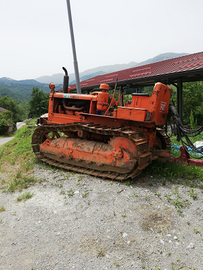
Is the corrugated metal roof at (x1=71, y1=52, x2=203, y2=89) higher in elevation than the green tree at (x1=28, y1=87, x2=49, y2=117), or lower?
higher

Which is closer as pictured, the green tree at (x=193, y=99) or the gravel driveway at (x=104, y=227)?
the gravel driveway at (x=104, y=227)

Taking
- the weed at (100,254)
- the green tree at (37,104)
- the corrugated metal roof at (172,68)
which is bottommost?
the green tree at (37,104)

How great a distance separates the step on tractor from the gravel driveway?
22.9 inches

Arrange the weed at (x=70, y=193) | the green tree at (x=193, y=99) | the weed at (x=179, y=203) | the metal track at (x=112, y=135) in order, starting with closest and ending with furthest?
1. the weed at (x=179, y=203)
2. the weed at (x=70, y=193)
3. the metal track at (x=112, y=135)
4. the green tree at (x=193, y=99)

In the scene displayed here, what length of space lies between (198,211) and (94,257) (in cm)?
203

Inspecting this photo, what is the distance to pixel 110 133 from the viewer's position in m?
4.75

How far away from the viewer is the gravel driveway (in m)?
2.52

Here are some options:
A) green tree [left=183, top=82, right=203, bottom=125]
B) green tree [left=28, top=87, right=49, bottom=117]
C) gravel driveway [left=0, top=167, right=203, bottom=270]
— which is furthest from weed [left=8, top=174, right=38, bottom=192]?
green tree [left=28, top=87, right=49, bottom=117]

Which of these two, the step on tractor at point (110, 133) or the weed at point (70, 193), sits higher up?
the step on tractor at point (110, 133)

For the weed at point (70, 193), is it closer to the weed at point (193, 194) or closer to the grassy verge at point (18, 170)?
the grassy verge at point (18, 170)

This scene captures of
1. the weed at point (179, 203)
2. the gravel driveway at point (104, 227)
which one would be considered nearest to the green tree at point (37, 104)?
the gravel driveway at point (104, 227)

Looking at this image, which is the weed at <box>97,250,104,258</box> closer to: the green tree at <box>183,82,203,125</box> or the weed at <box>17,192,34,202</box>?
the weed at <box>17,192,34,202</box>

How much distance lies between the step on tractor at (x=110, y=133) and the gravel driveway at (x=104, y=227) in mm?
583

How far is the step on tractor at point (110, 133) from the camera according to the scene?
4.52 metres
